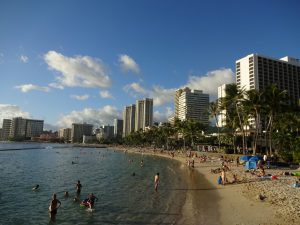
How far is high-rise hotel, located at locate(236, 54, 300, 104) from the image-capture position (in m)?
131

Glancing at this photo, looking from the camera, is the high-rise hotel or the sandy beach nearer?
the sandy beach

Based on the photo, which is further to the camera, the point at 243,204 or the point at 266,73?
the point at 266,73

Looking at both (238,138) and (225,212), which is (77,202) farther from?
(238,138)

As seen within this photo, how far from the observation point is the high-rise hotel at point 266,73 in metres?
131

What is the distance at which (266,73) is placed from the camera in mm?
132750

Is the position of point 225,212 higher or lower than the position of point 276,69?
lower

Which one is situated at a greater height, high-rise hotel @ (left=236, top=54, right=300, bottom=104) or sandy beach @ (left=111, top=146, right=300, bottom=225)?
high-rise hotel @ (left=236, top=54, right=300, bottom=104)

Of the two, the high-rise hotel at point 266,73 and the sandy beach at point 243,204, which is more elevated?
the high-rise hotel at point 266,73

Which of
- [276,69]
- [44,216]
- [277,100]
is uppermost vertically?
[276,69]

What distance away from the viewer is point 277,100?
5219cm

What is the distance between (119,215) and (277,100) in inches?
1722

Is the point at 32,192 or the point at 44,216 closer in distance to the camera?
the point at 44,216

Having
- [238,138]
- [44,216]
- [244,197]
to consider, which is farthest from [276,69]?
[44,216]

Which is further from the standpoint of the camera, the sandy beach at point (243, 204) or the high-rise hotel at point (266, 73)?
the high-rise hotel at point (266, 73)
